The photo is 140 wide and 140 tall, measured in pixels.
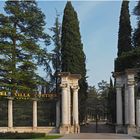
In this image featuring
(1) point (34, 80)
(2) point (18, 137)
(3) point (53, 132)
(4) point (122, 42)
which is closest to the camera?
(2) point (18, 137)

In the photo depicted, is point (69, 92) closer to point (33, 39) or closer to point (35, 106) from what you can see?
point (35, 106)

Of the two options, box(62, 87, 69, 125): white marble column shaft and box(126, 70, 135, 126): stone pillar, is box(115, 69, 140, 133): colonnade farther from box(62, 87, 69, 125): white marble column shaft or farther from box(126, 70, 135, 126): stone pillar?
box(62, 87, 69, 125): white marble column shaft

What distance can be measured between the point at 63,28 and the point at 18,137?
17.6 meters

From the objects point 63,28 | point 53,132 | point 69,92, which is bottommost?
point 53,132

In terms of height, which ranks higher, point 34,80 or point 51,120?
point 34,80

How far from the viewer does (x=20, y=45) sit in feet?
135

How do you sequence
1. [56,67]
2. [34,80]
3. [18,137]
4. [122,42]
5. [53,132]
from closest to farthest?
[18,137], [53,132], [34,80], [122,42], [56,67]

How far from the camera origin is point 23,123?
1565 inches

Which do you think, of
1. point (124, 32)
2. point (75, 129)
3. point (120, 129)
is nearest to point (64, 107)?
point (75, 129)

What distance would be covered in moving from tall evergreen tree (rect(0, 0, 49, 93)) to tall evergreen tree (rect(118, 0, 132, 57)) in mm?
8244

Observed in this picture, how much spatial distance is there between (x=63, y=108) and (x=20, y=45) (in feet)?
25.2

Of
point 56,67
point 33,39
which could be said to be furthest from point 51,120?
point 56,67

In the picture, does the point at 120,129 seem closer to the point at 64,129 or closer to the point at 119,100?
the point at 119,100

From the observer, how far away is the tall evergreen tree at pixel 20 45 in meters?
40.3
